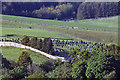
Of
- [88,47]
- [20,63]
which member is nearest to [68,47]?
[88,47]

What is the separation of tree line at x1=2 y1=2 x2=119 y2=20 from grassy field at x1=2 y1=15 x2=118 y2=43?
1.53 ft

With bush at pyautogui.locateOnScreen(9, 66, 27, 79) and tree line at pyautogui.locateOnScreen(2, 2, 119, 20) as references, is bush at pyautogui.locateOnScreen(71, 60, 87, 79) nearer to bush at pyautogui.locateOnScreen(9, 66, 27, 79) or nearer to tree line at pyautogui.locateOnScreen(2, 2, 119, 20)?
bush at pyautogui.locateOnScreen(9, 66, 27, 79)

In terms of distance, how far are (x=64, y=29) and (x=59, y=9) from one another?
6.07ft

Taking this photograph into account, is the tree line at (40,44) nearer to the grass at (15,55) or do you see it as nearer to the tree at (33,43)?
the tree at (33,43)

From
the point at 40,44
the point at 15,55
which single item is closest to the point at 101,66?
the point at 15,55

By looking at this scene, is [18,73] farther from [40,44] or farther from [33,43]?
[33,43]

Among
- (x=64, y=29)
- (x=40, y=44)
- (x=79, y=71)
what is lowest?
(x=79, y=71)

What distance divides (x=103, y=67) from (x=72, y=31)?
33.5 ft

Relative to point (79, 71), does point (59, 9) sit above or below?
above

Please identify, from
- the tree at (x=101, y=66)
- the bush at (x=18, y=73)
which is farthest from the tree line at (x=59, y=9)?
the tree at (x=101, y=66)

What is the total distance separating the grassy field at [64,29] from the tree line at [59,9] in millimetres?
466

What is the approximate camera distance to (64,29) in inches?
695

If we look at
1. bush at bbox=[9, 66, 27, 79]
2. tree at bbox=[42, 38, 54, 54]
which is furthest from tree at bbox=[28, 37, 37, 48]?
bush at bbox=[9, 66, 27, 79]

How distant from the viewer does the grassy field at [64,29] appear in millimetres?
16484
